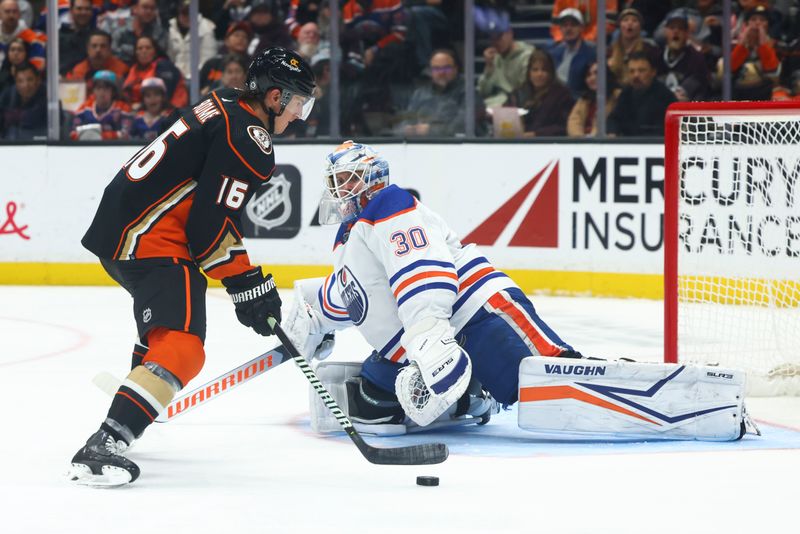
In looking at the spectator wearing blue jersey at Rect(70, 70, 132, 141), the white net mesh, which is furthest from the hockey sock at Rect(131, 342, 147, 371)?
the spectator wearing blue jersey at Rect(70, 70, 132, 141)

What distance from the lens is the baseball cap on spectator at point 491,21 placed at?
7.54 metres

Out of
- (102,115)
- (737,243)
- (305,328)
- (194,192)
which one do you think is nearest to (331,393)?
(305,328)

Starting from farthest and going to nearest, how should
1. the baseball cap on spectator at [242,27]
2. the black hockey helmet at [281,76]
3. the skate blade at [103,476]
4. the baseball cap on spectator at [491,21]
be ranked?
the baseball cap on spectator at [242,27], the baseball cap on spectator at [491,21], the black hockey helmet at [281,76], the skate blade at [103,476]

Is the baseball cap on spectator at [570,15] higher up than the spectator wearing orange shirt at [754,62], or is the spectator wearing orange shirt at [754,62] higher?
the baseball cap on spectator at [570,15]

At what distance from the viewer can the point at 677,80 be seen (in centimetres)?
722

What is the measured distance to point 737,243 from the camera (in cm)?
566

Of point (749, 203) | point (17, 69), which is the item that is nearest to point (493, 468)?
point (749, 203)

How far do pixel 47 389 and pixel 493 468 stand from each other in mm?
1887

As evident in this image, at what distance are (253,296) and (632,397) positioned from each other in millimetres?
1096

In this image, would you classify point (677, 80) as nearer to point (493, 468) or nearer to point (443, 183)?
point (443, 183)

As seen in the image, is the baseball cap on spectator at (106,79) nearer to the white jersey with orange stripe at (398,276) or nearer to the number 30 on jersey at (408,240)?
the white jersey with orange stripe at (398,276)

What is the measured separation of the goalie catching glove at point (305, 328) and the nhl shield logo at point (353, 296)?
0.18 metres

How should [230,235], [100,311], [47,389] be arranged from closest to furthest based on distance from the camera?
[230,235], [47,389], [100,311]

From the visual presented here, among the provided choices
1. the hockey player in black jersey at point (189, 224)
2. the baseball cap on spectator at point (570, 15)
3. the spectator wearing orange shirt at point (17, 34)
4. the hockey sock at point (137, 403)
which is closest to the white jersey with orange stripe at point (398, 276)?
the hockey player in black jersey at point (189, 224)
